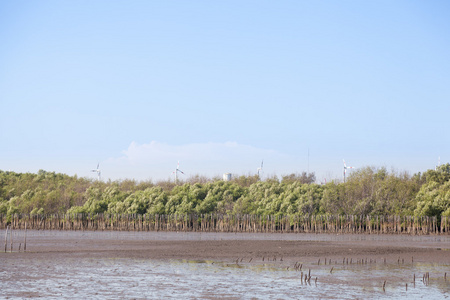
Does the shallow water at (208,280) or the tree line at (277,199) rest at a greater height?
the tree line at (277,199)

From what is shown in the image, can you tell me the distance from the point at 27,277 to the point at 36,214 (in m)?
49.9

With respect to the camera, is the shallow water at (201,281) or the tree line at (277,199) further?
the tree line at (277,199)

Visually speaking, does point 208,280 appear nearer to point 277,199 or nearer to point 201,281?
point 201,281

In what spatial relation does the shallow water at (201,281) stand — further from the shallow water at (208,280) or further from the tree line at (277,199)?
the tree line at (277,199)

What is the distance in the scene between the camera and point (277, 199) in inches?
2514

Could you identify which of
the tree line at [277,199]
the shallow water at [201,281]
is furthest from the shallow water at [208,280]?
the tree line at [277,199]

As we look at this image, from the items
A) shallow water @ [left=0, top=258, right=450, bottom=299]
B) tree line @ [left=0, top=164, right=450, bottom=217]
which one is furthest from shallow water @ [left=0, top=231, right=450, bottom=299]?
tree line @ [left=0, top=164, right=450, bottom=217]

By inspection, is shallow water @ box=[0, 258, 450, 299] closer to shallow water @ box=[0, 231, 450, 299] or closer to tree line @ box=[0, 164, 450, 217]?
shallow water @ box=[0, 231, 450, 299]

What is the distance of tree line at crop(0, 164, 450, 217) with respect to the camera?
59103mm

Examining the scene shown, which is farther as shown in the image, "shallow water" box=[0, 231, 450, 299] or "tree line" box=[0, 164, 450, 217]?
"tree line" box=[0, 164, 450, 217]

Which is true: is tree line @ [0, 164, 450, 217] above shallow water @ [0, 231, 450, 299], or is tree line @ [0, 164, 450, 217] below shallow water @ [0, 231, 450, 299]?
above

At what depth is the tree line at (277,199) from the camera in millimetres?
59103

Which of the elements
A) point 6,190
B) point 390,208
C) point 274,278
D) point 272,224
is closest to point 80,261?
point 274,278

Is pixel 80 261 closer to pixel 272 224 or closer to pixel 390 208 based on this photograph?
pixel 272 224
